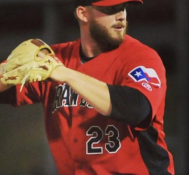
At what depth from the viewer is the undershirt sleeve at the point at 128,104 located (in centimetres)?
97

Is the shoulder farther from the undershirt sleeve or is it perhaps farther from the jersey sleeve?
the undershirt sleeve

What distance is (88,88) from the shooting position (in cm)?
96

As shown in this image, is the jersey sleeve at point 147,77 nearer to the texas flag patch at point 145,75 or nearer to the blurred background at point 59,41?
the texas flag patch at point 145,75

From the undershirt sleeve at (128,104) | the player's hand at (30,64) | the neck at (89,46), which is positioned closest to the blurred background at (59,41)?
the neck at (89,46)

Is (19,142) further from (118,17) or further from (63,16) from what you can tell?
(118,17)

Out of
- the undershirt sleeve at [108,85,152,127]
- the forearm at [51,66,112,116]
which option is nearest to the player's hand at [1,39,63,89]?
the forearm at [51,66,112,116]

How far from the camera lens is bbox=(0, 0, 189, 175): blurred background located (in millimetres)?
1346

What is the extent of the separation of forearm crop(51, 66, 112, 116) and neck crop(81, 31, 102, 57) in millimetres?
207

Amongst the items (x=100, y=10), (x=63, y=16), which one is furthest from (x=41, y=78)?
(x=63, y=16)

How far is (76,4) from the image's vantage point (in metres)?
1.21

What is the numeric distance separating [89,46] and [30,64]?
0.70ft

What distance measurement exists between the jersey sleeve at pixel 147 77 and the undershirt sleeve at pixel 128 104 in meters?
0.02

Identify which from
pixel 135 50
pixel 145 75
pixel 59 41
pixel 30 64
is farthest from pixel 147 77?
pixel 59 41

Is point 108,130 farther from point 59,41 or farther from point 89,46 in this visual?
point 59,41
